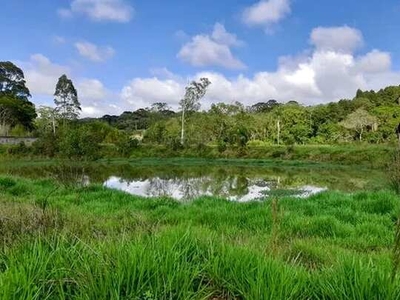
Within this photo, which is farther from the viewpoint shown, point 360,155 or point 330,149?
point 330,149

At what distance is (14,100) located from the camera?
72750 millimetres

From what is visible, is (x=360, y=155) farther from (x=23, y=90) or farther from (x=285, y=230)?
(x=23, y=90)

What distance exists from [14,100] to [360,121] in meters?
59.2

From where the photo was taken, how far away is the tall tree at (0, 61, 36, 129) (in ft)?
236

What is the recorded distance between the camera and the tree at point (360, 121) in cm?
6612

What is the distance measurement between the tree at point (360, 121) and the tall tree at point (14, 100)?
57106 millimetres

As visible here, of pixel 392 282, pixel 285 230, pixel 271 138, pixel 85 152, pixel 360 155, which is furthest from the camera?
pixel 271 138

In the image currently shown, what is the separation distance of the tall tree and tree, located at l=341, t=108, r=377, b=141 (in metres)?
57.1

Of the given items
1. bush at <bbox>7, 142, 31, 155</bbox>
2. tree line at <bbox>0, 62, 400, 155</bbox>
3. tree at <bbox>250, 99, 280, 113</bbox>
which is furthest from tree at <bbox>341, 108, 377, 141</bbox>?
bush at <bbox>7, 142, 31, 155</bbox>

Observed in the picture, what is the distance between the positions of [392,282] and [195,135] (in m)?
72.9

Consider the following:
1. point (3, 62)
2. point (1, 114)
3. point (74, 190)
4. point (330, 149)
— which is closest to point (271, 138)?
point (330, 149)

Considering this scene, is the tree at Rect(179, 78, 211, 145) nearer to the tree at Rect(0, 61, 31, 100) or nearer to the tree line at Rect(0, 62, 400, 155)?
the tree line at Rect(0, 62, 400, 155)

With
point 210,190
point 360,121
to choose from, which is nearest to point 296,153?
point 360,121

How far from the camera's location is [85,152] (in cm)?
3058
